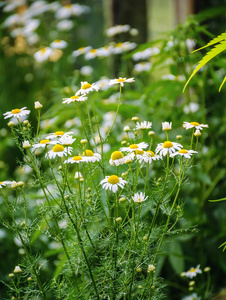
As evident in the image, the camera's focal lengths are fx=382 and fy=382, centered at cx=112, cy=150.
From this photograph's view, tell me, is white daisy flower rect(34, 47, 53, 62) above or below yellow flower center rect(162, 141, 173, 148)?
above

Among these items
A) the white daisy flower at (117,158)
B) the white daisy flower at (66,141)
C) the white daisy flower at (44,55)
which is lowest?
the white daisy flower at (117,158)

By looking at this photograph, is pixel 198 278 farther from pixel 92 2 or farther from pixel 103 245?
pixel 92 2

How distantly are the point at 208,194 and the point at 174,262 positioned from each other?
1.05 ft

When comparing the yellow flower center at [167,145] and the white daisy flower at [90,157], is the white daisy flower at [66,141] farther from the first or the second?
the yellow flower center at [167,145]

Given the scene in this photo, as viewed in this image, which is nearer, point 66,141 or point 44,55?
point 66,141

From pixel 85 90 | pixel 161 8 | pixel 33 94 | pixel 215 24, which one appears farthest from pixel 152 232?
pixel 161 8

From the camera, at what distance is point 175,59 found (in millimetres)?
1265

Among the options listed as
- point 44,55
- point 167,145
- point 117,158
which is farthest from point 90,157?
point 44,55

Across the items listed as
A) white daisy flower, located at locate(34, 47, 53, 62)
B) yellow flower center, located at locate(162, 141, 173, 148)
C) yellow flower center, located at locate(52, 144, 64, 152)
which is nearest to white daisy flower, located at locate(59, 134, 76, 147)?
yellow flower center, located at locate(52, 144, 64, 152)

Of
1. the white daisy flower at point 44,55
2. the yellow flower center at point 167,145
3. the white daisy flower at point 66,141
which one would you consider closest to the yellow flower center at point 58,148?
Result: the white daisy flower at point 66,141

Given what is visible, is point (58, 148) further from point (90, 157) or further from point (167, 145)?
point (167, 145)

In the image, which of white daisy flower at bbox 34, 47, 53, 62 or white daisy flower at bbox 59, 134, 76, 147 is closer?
white daisy flower at bbox 59, 134, 76, 147

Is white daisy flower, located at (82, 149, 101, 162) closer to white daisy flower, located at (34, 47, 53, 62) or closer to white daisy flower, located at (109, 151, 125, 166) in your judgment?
white daisy flower, located at (109, 151, 125, 166)

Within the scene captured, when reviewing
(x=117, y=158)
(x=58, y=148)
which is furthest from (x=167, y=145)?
(x=58, y=148)
